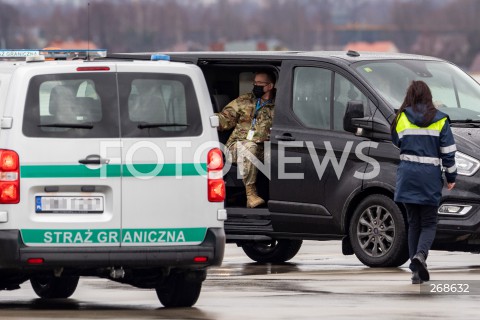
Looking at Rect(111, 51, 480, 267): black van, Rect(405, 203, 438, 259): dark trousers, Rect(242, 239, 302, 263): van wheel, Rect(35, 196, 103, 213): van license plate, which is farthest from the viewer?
Rect(242, 239, 302, 263): van wheel

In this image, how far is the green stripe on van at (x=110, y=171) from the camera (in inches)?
422

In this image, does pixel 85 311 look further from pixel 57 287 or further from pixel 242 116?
pixel 242 116

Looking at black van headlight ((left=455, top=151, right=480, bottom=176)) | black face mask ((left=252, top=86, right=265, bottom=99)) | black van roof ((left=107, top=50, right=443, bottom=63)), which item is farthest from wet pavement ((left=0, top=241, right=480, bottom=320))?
black van roof ((left=107, top=50, right=443, bottom=63))

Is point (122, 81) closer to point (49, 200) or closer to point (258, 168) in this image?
point (49, 200)

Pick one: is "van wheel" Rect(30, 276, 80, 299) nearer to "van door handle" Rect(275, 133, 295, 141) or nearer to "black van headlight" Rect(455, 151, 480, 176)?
"van door handle" Rect(275, 133, 295, 141)

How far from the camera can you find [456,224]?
13.9m

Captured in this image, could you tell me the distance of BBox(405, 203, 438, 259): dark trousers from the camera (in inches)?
503

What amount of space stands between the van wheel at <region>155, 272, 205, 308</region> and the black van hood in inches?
132

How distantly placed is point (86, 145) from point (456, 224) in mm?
4268

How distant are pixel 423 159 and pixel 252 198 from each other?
2934 millimetres

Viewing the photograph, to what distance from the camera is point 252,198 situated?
602 inches

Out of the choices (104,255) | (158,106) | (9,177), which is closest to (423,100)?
(158,106)

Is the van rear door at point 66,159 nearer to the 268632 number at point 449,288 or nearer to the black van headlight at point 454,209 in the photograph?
the 268632 number at point 449,288

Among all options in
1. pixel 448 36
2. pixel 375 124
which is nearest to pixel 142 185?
pixel 375 124
